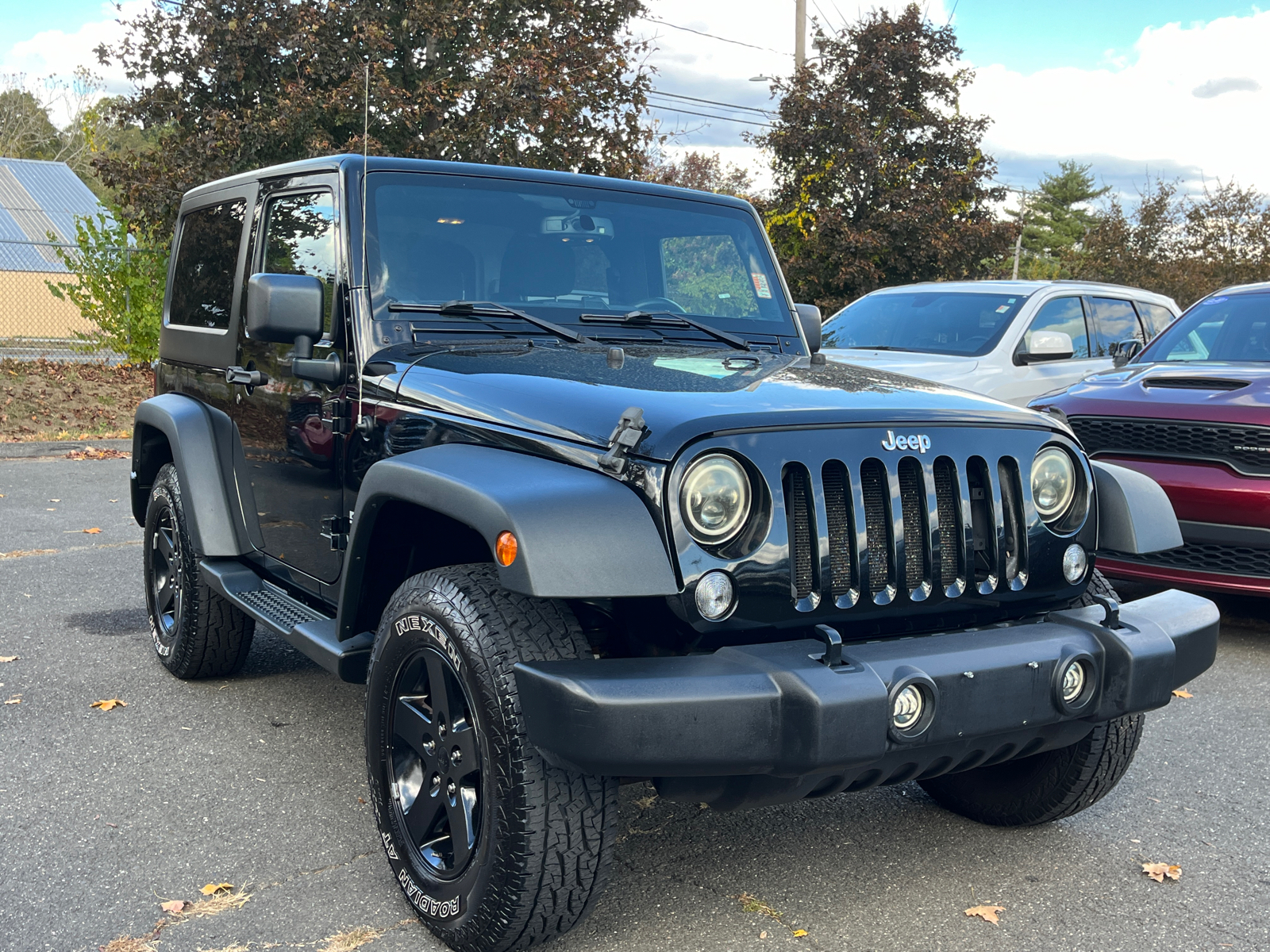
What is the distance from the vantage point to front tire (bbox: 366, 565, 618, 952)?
244cm

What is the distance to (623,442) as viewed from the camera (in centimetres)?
248

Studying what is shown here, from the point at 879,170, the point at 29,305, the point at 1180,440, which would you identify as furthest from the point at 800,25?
the point at 29,305

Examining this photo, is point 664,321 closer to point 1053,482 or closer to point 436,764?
point 1053,482

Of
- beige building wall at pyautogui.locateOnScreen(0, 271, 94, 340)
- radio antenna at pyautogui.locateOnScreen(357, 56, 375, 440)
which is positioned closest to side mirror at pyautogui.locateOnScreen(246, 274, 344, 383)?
radio antenna at pyautogui.locateOnScreen(357, 56, 375, 440)

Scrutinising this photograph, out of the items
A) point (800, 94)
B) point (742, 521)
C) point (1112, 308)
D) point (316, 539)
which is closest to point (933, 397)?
point (742, 521)

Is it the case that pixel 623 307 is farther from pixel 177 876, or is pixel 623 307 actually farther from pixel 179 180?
pixel 179 180

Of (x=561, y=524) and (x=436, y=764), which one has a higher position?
(x=561, y=524)

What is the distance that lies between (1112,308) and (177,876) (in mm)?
8478

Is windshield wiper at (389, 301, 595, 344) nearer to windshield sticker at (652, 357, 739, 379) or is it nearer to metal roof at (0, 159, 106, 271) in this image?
windshield sticker at (652, 357, 739, 379)

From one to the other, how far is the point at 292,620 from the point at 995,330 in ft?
20.4

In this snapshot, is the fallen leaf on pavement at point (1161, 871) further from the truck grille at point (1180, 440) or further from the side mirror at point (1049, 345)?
the side mirror at point (1049, 345)

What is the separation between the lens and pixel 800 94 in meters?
16.2

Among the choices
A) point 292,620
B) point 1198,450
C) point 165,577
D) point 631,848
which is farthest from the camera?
point 1198,450

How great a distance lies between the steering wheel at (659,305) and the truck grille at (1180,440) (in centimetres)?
259
